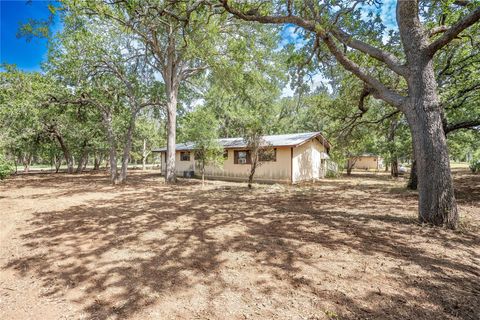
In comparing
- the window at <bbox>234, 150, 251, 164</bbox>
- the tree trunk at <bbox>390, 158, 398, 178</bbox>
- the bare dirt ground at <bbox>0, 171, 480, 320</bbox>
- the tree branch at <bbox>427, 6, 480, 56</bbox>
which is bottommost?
the bare dirt ground at <bbox>0, 171, 480, 320</bbox>

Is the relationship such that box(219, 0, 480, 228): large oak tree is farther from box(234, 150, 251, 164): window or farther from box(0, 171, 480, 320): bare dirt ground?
box(234, 150, 251, 164): window

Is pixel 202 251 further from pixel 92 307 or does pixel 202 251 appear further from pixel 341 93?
pixel 341 93

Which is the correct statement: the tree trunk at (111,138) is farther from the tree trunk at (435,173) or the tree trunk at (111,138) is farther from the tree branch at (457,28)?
the tree branch at (457,28)

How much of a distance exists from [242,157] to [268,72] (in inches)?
259

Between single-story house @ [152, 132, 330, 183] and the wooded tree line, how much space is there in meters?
2.37

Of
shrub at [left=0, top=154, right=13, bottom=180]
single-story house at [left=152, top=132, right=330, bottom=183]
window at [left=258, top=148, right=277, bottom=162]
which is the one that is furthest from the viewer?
window at [left=258, top=148, right=277, bottom=162]

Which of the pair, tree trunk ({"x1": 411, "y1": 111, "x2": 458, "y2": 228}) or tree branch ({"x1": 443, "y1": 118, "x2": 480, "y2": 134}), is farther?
tree branch ({"x1": 443, "y1": 118, "x2": 480, "y2": 134})

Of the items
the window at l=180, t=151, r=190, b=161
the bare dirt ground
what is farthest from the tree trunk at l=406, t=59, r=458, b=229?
the window at l=180, t=151, r=190, b=161

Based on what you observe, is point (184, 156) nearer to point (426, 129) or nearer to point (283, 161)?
point (283, 161)

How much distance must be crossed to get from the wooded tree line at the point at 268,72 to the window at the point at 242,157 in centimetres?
406

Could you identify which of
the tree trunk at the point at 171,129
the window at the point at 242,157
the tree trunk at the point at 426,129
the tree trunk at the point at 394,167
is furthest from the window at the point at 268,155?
the tree trunk at the point at 394,167

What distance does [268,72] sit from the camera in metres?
15.2

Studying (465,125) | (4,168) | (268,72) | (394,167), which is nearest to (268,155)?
(268,72)

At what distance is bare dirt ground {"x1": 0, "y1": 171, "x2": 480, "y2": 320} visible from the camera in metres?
2.62
